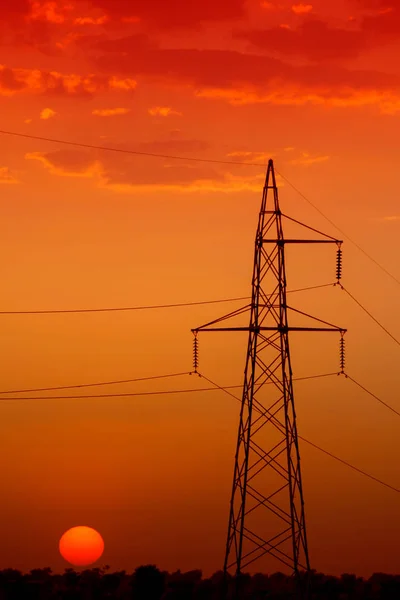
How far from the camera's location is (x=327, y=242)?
58.0 m

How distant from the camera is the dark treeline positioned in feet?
315

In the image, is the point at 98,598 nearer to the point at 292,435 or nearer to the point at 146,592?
the point at 146,592

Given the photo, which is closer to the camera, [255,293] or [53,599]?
[255,293]

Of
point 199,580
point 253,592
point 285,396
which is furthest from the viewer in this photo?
point 199,580

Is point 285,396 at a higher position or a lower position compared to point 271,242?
lower

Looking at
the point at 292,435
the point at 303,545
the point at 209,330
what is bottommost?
the point at 303,545

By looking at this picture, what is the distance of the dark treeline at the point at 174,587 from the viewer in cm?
9606

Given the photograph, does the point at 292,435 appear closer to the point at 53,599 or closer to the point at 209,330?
the point at 209,330

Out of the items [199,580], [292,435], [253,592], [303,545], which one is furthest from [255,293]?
[199,580]

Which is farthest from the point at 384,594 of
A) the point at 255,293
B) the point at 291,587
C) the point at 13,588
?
the point at 255,293

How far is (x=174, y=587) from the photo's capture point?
98562 millimetres

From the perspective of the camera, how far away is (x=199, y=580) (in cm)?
10125

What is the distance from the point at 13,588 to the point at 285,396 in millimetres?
47470

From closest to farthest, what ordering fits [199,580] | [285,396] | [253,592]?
[285,396]
[253,592]
[199,580]
